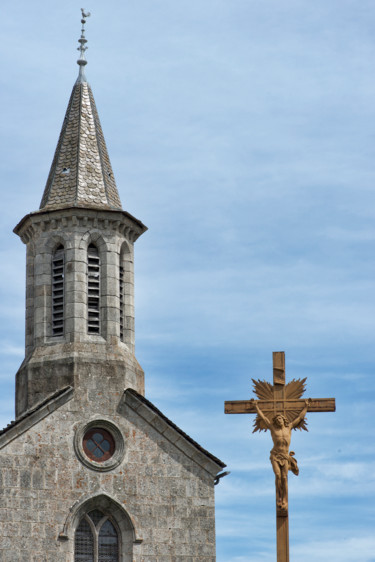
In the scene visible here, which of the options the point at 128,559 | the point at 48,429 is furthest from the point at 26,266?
the point at 128,559

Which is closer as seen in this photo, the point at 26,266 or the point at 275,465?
the point at 275,465

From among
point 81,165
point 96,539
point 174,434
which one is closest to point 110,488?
point 96,539

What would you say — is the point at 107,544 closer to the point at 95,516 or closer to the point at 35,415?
the point at 95,516

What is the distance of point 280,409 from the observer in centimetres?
3678

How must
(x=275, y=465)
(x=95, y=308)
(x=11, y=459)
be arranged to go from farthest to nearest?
1. (x=95, y=308)
2. (x=11, y=459)
3. (x=275, y=465)

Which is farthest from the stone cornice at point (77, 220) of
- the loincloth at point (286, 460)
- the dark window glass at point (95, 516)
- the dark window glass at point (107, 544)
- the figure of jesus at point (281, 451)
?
the loincloth at point (286, 460)

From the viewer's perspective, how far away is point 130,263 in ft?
162

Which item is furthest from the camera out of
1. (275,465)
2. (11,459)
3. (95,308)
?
(95,308)

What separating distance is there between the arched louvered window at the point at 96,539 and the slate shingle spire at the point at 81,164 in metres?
9.75

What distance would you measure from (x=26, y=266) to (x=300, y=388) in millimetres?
14851

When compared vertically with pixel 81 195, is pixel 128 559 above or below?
below

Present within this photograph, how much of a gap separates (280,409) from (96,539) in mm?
10663

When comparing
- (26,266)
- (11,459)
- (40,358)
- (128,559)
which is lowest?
(128,559)

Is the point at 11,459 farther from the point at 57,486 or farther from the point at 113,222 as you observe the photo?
the point at 113,222
